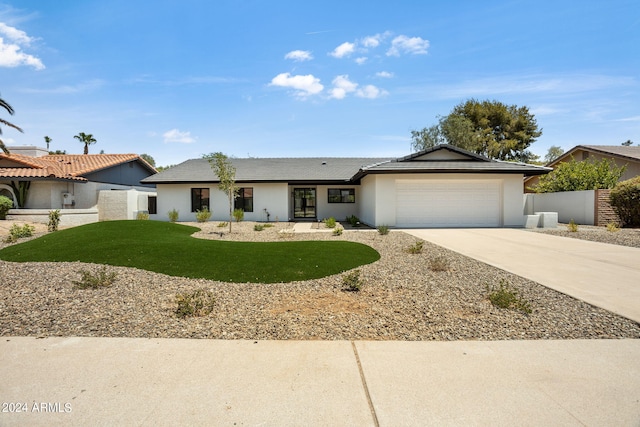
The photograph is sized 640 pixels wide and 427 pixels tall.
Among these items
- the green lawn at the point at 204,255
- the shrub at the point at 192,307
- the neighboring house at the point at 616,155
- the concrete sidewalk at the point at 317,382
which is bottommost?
the concrete sidewalk at the point at 317,382

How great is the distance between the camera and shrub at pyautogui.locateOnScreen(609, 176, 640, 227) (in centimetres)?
1794

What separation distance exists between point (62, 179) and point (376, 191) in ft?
63.5

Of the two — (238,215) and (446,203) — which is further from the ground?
A: (446,203)

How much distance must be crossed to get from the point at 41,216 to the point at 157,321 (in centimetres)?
2016

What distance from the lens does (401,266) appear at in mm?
8523

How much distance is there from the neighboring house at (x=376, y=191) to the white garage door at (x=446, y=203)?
0.05 meters

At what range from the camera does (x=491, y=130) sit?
42.9m

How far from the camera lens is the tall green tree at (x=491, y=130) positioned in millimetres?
Answer: 40094

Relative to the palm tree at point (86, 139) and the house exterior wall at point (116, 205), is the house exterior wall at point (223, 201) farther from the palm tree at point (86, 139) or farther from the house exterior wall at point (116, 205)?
the palm tree at point (86, 139)

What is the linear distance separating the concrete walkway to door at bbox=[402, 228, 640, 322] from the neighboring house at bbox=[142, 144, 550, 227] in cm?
376

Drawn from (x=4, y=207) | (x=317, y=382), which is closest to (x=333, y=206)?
(x=4, y=207)

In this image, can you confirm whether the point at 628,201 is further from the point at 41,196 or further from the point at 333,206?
the point at 41,196

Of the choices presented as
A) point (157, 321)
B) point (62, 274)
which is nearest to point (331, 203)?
point (62, 274)

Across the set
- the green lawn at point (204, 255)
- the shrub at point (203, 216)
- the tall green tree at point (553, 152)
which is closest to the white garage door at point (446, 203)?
the green lawn at point (204, 255)
